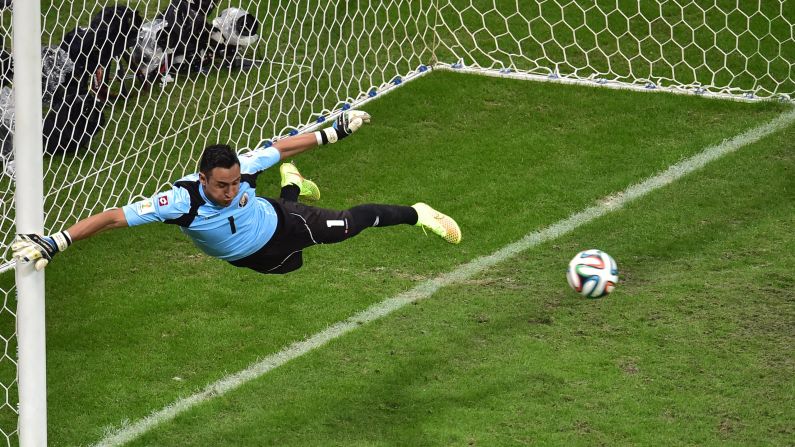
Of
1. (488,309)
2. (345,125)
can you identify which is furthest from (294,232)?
(488,309)

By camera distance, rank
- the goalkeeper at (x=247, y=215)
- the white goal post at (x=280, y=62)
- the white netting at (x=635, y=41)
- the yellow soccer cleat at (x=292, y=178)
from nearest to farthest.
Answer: the goalkeeper at (x=247, y=215) < the yellow soccer cleat at (x=292, y=178) < the white goal post at (x=280, y=62) < the white netting at (x=635, y=41)

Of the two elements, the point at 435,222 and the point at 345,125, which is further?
the point at 435,222

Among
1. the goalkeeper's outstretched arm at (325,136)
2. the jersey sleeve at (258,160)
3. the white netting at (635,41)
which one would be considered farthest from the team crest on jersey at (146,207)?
the white netting at (635,41)

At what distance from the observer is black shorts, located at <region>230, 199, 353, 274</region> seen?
869 cm

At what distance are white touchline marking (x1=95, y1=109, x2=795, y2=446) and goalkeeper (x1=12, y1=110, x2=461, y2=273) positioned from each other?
2.48ft

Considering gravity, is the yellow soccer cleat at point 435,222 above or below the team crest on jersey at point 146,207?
A: below

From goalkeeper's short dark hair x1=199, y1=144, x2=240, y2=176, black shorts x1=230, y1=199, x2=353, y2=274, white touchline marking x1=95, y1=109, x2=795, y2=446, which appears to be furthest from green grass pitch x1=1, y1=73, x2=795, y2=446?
goalkeeper's short dark hair x1=199, y1=144, x2=240, y2=176

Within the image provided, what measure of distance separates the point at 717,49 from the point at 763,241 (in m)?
3.80

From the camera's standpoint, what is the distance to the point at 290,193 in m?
9.21

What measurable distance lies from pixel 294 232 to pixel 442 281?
193cm

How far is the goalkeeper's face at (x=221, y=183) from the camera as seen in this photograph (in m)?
7.95

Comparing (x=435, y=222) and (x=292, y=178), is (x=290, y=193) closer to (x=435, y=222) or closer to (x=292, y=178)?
(x=292, y=178)

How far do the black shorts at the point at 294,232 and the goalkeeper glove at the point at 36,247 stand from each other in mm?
1515

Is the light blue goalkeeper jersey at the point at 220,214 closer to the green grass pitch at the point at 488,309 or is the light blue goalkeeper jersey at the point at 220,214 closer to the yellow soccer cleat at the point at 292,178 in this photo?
the yellow soccer cleat at the point at 292,178
